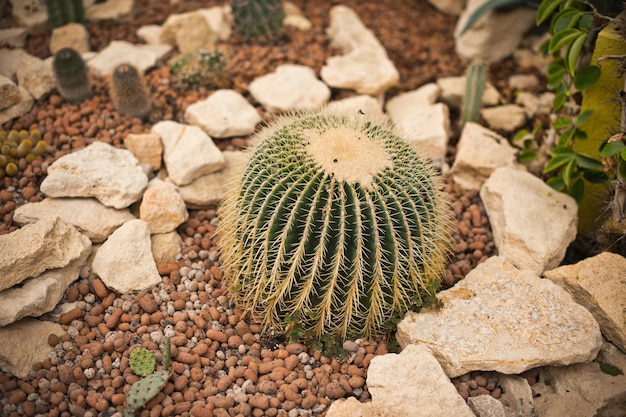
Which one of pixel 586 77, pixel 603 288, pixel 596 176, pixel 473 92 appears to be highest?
pixel 586 77

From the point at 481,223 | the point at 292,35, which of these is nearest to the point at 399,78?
the point at 292,35

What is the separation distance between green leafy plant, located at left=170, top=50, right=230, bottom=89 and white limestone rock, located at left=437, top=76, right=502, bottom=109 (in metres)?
1.87

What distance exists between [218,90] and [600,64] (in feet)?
9.03

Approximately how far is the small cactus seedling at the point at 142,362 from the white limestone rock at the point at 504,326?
1333 millimetres

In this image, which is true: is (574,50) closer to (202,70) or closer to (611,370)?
(611,370)

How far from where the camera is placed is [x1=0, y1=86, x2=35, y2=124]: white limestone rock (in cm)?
411

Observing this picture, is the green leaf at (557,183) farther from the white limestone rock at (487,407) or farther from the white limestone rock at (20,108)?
the white limestone rock at (20,108)

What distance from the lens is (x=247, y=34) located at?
17.3 ft

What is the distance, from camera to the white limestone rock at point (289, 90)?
461 cm

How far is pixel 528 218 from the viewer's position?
12.6ft

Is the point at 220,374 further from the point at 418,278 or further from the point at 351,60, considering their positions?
the point at 351,60

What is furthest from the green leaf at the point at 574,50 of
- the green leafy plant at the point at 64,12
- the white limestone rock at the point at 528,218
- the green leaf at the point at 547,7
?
the green leafy plant at the point at 64,12

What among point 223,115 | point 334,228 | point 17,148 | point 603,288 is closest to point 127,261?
point 17,148

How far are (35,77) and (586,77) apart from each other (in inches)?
151
